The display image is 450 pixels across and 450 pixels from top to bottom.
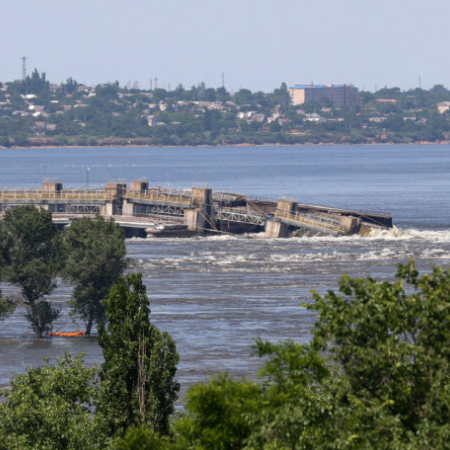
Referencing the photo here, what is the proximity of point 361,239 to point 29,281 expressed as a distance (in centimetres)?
5155

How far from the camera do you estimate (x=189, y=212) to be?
11219 centimetres

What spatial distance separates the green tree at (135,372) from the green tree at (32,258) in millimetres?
27627

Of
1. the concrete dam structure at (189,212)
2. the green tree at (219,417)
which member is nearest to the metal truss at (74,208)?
the concrete dam structure at (189,212)

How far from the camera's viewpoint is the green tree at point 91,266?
2307 inches

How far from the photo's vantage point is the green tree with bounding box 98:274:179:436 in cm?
2856

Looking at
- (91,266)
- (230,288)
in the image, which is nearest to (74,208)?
(230,288)

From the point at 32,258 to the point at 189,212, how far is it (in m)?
53.1

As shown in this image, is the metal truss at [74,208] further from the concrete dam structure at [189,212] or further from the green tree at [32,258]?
the green tree at [32,258]

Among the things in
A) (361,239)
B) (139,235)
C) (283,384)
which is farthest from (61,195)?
(283,384)

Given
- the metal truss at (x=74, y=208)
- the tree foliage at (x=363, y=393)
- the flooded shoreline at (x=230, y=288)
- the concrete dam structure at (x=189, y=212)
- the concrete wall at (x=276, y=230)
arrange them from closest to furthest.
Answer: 1. the tree foliage at (x=363, y=393)
2. the flooded shoreline at (x=230, y=288)
3. the concrete wall at (x=276, y=230)
4. the concrete dam structure at (x=189, y=212)
5. the metal truss at (x=74, y=208)

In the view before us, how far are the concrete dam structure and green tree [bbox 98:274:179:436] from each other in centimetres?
7775

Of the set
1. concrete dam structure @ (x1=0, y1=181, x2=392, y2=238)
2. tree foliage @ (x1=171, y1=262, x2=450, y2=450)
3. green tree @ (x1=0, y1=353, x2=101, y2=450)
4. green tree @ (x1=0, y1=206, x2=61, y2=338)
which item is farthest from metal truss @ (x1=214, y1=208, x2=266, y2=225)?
tree foliage @ (x1=171, y1=262, x2=450, y2=450)

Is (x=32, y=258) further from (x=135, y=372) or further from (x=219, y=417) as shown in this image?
(x=219, y=417)

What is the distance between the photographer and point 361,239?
10550 centimetres
